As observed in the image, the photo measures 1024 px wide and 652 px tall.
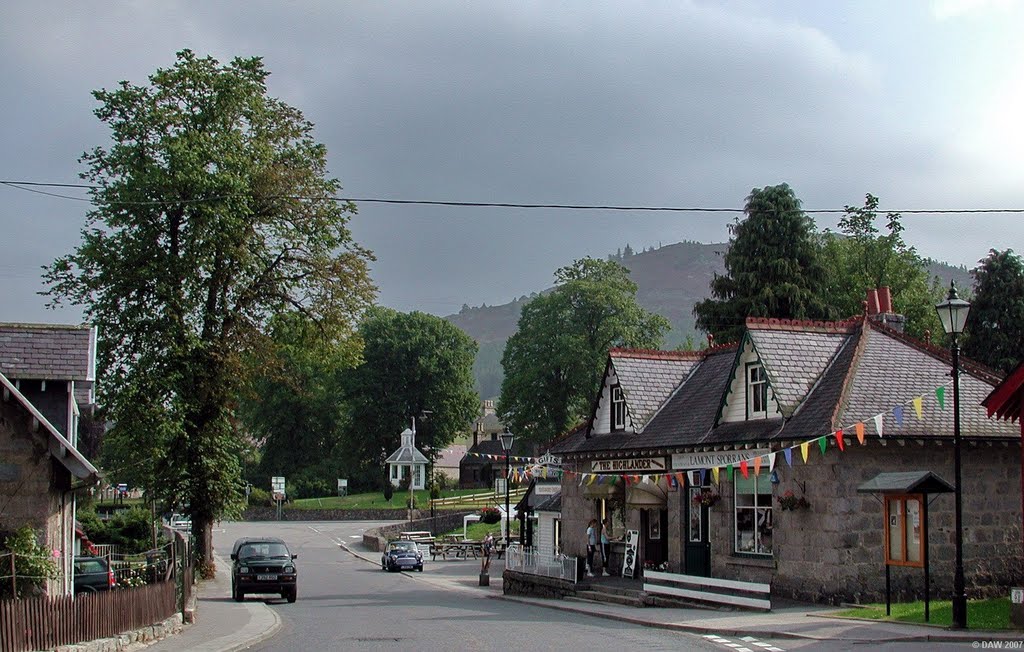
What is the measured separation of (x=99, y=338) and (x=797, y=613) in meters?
24.3

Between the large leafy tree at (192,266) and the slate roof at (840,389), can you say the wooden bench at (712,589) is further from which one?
the large leafy tree at (192,266)

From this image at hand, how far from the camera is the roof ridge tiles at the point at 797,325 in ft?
90.2

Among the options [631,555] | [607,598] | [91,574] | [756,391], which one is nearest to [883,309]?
[756,391]

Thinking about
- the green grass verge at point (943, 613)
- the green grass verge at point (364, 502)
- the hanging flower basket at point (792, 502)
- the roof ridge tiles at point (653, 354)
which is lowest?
the green grass verge at point (364, 502)

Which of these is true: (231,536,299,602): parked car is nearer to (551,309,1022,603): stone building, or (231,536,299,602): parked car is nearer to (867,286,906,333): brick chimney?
(551,309,1022,603): stone building

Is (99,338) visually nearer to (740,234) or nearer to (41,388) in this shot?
(41,388)

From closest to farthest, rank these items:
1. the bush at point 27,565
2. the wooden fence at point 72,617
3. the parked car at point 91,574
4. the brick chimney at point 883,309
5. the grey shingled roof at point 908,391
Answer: the wooden fence at point 72,617
the bush at point 27,565
the grey shingled roof at point 908,391
the parked car at point 91,574
the brick chimney at point 883,309

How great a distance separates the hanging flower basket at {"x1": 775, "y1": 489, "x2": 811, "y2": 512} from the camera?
950 inches

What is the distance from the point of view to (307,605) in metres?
30.0

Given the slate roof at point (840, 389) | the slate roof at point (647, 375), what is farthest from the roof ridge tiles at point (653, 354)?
the slate roof at point (840, 389)

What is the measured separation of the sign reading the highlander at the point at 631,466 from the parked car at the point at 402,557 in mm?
16436

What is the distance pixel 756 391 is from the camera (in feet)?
89.8

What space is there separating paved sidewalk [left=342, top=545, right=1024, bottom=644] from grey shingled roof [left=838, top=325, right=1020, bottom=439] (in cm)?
466

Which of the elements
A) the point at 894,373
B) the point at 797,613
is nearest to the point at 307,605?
the point at 797,613
